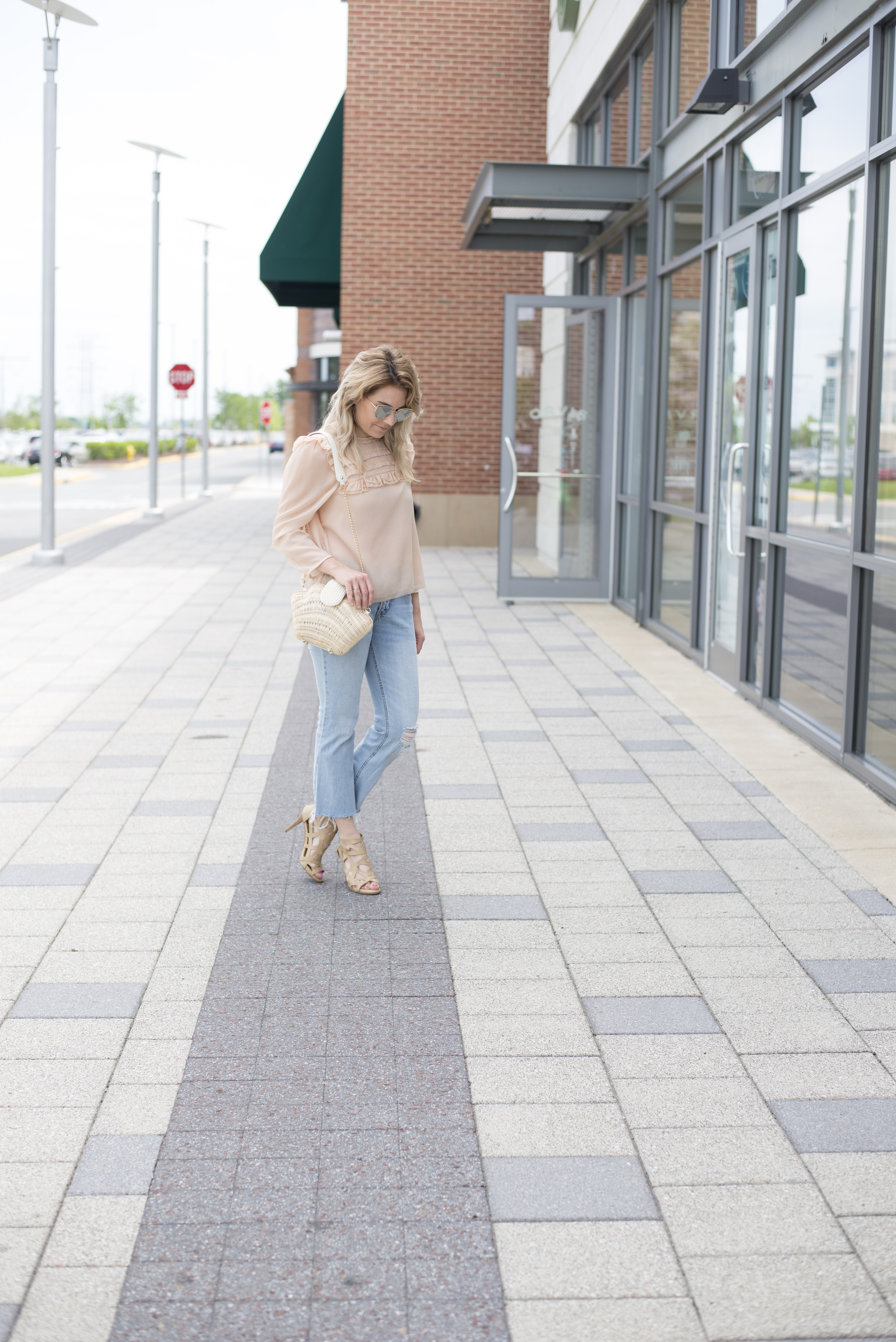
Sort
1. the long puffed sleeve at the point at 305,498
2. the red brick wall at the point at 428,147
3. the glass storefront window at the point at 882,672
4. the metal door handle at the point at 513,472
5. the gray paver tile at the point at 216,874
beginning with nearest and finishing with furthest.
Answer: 1. the long puffed sleeve at the point at 305,498
2. the gray paver tile at the point at 216,874
3. the glass storefront window at the point at 882,672
4. the metal door handle at the point at 513,472
5. the red brick wall at the point at 428,147

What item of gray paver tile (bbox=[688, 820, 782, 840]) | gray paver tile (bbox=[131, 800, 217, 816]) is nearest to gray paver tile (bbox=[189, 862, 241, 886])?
gray paver tile (bbox=[131, 800, 217, 816])

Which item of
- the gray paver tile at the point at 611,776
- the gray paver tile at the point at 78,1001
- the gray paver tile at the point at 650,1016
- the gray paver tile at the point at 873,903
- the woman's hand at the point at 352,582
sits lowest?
the gray paver tile at the point at 78,1001

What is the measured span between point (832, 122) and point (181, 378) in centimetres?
2499

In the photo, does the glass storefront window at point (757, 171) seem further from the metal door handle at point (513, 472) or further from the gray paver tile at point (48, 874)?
the gray paver tile at point (48, 874)

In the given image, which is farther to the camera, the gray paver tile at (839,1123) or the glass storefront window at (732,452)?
the glass storefront window at (732,452)

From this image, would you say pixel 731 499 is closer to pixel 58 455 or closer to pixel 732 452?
pixel 732 452

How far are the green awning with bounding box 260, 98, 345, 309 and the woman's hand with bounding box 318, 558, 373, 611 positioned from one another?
50.1 feet

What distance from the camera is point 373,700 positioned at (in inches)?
187

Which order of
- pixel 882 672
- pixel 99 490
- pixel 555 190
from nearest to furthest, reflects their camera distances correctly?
pixel 882 672
pixel 555 190
pixel 99 490

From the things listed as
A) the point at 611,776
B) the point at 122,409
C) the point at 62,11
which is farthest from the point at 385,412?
the point at 122,409

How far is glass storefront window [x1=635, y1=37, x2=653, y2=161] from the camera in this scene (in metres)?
11.3

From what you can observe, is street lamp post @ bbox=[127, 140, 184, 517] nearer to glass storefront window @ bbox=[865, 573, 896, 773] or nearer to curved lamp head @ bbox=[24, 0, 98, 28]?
curved lamp head @ bbox=[24, 0, 98, 28]

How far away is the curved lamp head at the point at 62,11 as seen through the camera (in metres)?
15.0

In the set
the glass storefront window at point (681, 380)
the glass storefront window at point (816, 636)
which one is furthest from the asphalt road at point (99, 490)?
the glass storefront window at point (816, 636)
